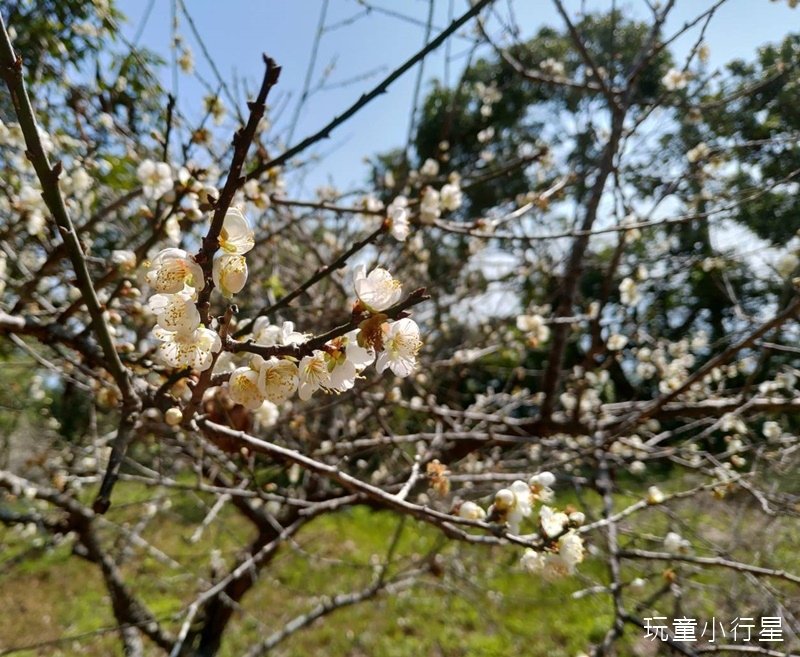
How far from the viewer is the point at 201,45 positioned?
1.53 meters

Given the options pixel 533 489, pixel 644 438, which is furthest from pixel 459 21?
pixel 644 438

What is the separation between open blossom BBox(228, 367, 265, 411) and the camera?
73 cm

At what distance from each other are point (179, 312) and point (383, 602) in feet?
12.2

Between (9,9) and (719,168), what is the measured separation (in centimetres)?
333

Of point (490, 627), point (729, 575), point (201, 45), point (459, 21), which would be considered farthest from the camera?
point (490, 627)

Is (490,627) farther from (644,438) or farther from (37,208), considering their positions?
(37,208)

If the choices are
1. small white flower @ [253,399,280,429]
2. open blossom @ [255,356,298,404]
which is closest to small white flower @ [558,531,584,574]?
open blossom @ [255,356,298,404]

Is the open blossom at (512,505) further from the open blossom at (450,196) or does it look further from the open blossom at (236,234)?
the open blossom at (450,196)

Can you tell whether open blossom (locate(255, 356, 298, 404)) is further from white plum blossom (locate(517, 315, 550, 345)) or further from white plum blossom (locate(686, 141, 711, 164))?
white plum blossom (locate(686, 141, 711, 164))

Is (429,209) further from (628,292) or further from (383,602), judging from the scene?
(383,602)

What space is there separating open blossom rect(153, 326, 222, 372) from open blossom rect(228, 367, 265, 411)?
5cm

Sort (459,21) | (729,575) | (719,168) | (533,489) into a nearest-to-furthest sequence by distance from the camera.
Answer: (459,21)
(533,489)
(729,575)
(719,168)

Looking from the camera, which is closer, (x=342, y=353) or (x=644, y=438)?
(x=342, y=353)

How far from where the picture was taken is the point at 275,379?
2.38 feet
